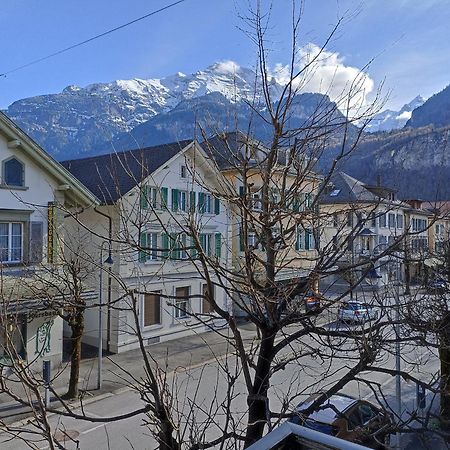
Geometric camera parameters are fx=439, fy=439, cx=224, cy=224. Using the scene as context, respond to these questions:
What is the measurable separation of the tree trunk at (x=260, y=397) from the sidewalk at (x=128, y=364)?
7821mm

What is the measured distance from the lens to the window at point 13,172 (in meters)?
15.2

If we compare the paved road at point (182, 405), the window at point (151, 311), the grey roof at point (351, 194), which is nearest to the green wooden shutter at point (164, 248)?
the grey roof at point (351, 194)

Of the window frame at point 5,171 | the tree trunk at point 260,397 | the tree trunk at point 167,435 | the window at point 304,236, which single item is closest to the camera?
the tree trunk at point 167,435

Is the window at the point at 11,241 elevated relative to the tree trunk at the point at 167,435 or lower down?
elevated

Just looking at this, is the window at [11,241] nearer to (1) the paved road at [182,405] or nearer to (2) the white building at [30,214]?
(2) the white building at [30,214]

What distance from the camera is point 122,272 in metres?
19.7

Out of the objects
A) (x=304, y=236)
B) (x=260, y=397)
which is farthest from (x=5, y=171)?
(x=260, y=397)

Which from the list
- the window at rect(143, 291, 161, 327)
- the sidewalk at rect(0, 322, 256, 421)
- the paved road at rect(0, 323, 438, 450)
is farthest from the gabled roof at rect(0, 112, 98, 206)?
the paved road at rect(0, 323, 438, 450)

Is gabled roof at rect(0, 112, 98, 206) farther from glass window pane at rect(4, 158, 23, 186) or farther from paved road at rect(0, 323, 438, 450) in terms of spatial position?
paved road at rect(0, 323, 438, 450)

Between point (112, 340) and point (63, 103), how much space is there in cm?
18420

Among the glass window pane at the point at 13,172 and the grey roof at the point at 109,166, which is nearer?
the glass window pane at the point at 13,172

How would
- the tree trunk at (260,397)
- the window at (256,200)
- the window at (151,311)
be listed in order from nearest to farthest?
the tree trunk at (260,397) < the window at (256,200) < the window at (151,311)

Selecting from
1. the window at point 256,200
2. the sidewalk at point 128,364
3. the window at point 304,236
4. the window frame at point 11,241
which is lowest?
the sidewalk at point 128,364

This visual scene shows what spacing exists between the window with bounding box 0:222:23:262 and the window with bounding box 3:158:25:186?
1455 mm
